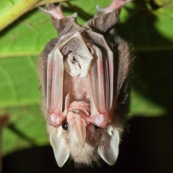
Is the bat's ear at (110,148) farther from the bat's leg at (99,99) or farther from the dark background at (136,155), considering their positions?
the dark background at (136,155)

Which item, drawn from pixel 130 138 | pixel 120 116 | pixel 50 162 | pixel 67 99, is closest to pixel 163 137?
pixel 130 138

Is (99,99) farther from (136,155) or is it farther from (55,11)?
(136,155)

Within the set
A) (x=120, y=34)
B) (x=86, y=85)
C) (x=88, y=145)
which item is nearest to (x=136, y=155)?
(x=120, y=34)

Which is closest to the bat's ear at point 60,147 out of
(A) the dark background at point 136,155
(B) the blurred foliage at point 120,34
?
(B) the blurred foliage at point 120,34

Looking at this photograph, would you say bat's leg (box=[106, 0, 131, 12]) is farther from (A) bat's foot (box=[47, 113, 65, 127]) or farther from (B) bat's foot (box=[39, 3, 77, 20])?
(A) bat's foot (box=[47, 113, 65, 127])

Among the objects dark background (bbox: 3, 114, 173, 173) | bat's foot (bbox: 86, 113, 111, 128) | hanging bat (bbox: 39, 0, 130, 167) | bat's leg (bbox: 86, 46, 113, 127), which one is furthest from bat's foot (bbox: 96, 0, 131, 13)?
dark background (bbox: 3, 114, 173, 173)

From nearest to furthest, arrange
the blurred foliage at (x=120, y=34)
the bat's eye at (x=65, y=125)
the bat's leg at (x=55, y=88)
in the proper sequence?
1. the bat's leg at (x=55, y=88)
2. the bat's eye at (x=65, y=125)
3. the blurred foliage at (x=120, y=34)

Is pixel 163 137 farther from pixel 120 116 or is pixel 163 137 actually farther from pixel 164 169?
pixel 120 116
